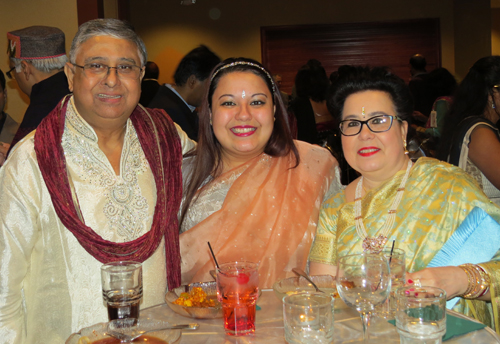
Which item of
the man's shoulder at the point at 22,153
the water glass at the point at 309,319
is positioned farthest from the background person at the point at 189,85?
the water glass at the point at 309,319

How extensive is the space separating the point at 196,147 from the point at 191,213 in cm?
33

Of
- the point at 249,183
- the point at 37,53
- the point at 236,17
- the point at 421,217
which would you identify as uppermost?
the point at 236,17

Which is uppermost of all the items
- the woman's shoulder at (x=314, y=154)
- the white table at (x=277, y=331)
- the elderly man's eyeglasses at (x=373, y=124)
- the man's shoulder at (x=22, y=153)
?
the elderly man's eyeglasses at (x=373, y=124)

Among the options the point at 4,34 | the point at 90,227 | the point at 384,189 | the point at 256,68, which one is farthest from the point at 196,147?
the point at 4,34

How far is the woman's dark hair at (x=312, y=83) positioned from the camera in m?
5.04

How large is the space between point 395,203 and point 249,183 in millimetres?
658

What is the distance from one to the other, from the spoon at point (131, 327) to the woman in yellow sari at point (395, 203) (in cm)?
78

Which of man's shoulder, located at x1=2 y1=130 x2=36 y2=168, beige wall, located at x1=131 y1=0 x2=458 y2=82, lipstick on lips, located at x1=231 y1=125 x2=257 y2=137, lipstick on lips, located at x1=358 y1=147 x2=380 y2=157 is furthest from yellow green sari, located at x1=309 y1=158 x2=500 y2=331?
beige wall, located at x1=131 y1=0 x2=458 y2=82

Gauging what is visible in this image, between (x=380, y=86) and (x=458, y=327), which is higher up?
(x=380, y=86)

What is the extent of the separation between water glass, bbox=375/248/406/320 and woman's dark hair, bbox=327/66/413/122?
0.69 meters

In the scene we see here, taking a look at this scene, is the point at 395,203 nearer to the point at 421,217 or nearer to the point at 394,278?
the point at 421,217

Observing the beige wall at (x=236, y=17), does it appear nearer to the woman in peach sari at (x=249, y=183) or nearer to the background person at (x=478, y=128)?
the background person at (x=478, y=128)

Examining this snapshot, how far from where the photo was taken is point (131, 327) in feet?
4.09

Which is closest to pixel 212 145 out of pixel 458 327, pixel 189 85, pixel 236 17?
pixel 458 327
